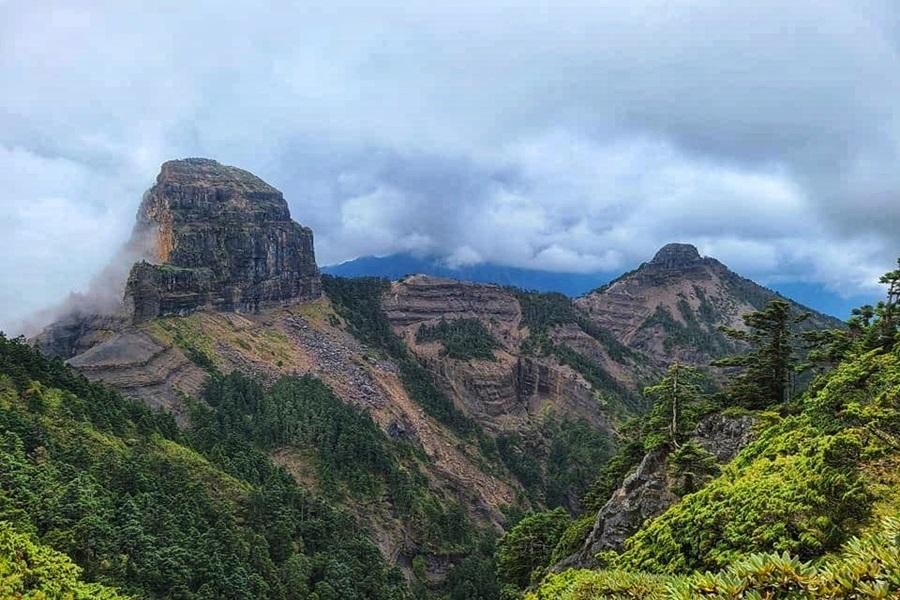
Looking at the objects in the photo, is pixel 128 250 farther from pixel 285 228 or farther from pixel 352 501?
pixel 352 501

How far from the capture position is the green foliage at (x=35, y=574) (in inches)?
1092

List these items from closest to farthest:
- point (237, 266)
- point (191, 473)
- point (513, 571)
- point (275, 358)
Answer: point (513, 571)
point (191, 473)
point (275, 358)
point (237, 266)

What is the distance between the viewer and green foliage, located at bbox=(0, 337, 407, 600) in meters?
46.4

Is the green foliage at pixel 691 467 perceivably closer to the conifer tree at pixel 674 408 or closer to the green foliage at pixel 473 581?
the conifer tree at pixel 674 408

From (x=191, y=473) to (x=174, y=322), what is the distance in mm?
76084

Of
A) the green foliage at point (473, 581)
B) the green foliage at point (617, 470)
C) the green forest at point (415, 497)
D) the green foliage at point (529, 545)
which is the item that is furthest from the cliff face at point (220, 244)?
the green foliage at point (617, 470)

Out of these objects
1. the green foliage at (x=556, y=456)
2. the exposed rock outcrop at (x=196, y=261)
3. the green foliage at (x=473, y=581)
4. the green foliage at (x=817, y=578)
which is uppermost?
the exposed rock outcrop at (x=196, y=261)

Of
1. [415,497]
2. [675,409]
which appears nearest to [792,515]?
[675,409]

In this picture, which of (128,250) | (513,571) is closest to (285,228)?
(128,250)

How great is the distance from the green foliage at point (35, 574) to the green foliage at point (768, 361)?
4231cm

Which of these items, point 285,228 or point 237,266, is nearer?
point 237,266

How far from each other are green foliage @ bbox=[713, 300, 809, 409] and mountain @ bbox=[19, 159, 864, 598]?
6080mm

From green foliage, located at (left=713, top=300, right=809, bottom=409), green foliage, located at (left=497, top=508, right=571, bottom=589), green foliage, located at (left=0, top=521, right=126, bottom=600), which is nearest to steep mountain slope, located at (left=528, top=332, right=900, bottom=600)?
green foliage, located at (left=713, top=300, right=809, bottom=409)

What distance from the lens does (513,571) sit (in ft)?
177
